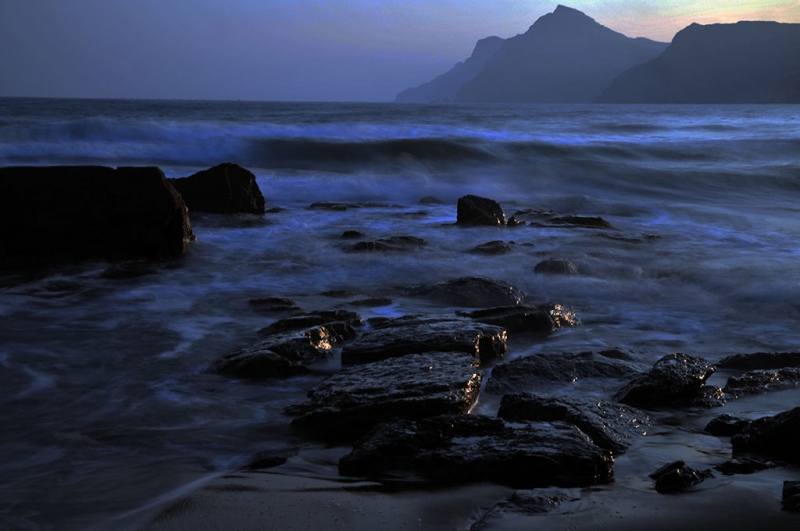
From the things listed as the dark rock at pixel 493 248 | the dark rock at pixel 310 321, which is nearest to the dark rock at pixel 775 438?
the dark rock at pixel 310 321

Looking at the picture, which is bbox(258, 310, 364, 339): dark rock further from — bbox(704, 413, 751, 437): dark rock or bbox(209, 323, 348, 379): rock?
bbox(704, 413, 751, 437): dark rock

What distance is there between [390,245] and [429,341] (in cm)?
373

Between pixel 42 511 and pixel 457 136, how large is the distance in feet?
65.0

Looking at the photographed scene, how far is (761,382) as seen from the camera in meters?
3.41

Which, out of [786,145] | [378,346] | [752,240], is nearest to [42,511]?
[378,346]

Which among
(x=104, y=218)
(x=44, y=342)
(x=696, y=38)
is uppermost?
(x=696, y=38)

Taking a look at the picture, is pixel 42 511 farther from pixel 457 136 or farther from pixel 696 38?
pixel 696 38

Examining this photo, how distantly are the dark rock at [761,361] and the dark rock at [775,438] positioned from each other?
1.26 metres

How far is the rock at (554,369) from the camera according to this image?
3389mm

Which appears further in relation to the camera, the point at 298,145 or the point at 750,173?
the point at 298,145

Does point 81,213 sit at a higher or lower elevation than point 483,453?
higher

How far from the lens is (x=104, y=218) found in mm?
6363

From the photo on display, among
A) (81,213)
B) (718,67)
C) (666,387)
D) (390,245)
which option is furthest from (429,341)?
(718,67)

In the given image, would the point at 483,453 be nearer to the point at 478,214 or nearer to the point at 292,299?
the point at 292,299
